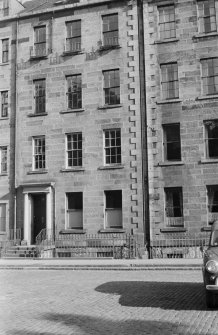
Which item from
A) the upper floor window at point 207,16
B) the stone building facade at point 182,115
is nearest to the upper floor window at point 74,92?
the stone building facade at point 182,115

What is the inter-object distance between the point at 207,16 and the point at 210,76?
3659mm

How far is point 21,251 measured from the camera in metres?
25.6

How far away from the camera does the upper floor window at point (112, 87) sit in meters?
26.6

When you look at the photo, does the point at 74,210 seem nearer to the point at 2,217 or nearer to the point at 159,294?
the point at 2,217

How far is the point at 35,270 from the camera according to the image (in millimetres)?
19500

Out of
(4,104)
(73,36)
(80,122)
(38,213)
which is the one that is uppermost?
(73,36)

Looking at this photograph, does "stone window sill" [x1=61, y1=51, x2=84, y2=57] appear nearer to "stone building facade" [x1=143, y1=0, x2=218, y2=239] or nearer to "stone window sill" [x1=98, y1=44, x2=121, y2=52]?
"stone window sill" [x1=98, y1=44, x2=121, y2=52]

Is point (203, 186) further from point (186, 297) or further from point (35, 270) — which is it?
point (186, 297)

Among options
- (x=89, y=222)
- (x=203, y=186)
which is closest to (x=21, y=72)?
(x=89, y=222)

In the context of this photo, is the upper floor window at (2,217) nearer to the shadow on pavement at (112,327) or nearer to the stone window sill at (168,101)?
the stone window sill at (168,101)

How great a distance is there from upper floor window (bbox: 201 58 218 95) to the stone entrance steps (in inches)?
540

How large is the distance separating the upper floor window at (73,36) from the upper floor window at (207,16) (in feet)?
25.5

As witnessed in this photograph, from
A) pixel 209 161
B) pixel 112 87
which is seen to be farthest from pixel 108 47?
pixel 209 161

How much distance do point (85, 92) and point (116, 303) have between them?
61.7 ft
